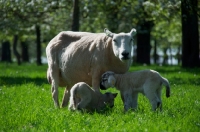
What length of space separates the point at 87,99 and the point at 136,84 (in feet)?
3.16

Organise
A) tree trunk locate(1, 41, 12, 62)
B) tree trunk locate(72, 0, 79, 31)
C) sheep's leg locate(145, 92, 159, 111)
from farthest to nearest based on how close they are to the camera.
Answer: tree trunk locate(1, 41, 12, 62), tree trunk locate(72, 0, 79, 31), sheep's leg locate(145, 92, 159, 111)

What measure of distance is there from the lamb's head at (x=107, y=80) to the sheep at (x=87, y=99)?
248 mm

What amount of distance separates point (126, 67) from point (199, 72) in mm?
9551

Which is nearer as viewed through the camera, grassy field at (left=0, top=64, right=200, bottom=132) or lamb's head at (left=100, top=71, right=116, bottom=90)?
grassy field at (left=0, top=64, right=200, bottom=132)

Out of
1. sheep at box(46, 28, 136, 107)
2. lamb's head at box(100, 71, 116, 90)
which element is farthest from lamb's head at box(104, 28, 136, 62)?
lamb's head at box(100, 71, 116, 90)

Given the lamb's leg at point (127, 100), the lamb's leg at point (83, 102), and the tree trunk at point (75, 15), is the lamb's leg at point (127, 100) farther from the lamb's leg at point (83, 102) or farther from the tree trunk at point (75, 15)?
the tree trunk at point (75, 15)

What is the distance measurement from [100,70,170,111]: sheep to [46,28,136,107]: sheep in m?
0.33

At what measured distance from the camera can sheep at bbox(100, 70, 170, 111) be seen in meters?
8.68

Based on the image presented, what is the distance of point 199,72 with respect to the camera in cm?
1864

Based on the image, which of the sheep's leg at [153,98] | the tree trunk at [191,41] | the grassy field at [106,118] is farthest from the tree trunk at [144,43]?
the sheep's leg at [153,98]

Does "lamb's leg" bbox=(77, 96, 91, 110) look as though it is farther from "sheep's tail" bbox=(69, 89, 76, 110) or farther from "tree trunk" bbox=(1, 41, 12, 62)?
"tree trunk" bbox=(1, 41, 12, 62)

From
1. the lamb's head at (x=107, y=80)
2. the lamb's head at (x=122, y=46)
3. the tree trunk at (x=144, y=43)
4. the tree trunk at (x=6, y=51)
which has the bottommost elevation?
the tree trunk at (x=6, y=51)

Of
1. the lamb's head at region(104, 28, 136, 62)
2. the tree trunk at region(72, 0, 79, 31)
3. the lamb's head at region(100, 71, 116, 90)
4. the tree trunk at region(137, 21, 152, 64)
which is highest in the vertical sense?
the tree trunk at region(72, 0, 79, 31)

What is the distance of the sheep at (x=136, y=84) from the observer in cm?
868
